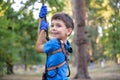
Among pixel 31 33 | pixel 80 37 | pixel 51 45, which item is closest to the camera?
pixel 51 45

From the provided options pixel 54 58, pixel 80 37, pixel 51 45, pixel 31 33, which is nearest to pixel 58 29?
pixel 51 45

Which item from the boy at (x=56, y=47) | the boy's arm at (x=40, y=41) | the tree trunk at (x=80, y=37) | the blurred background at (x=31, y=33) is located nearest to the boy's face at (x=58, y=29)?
the boy at (x=56, y=47)

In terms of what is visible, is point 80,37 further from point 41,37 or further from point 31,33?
point 41,37

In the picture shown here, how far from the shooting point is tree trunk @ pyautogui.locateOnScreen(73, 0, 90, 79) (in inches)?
733

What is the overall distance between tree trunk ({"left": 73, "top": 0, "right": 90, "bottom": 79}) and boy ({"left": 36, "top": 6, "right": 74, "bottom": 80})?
14701 mm

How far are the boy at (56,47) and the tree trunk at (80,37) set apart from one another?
14701 mm

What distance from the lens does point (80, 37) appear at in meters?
18.6

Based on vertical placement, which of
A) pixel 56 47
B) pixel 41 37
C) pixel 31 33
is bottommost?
pixel 31 33

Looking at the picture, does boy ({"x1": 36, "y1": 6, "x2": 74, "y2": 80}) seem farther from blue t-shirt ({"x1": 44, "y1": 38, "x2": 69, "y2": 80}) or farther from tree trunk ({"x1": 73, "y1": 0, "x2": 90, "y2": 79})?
tree trunk ({"x1": 73, "y1": 0, "x2": 90, "y2": 79})

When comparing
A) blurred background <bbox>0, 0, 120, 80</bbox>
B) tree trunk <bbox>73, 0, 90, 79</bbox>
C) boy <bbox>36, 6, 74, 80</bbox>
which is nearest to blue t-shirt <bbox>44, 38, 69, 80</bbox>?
boy <bbox>36, 6, 74, 80</bbox>

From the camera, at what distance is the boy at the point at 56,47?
12.4 feet

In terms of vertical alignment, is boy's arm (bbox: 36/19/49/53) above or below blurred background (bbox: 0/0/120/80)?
above

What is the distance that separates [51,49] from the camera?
380 centimetres

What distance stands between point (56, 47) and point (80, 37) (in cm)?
1481
